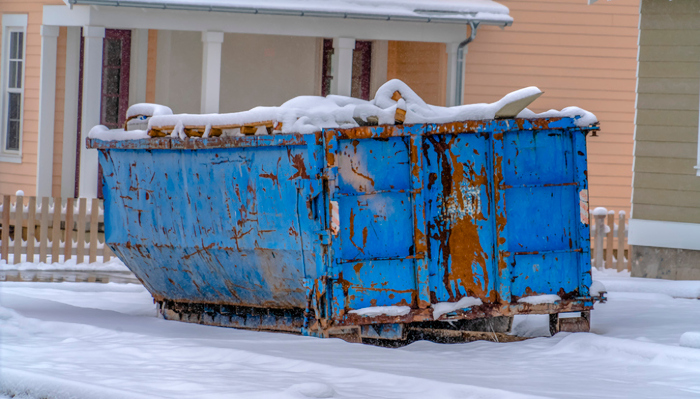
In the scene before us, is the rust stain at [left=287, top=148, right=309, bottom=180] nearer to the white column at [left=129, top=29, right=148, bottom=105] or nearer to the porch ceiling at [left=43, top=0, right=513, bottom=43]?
the porch ceiling at [left=43, top=0, right=513, bottom=43]

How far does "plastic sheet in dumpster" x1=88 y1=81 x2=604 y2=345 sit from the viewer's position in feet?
20.1

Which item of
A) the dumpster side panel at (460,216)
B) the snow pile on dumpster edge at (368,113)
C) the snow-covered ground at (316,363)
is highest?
the snow pile on dumpster edge at (368,113)

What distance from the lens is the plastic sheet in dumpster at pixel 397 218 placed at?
6125 mm

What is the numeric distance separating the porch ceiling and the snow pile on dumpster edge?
629 cm

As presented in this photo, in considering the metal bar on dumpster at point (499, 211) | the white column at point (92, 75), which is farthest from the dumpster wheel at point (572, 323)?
the white column at point (92, 75)

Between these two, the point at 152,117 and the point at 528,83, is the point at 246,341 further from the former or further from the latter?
the point at 528,83

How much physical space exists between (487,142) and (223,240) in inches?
84.2

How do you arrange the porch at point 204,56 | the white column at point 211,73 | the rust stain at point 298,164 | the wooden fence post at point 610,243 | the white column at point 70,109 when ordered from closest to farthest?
1. the rust stain at point 298,164
2. the wooden fence post at point 610,243
3. the porch at point 204,56
4. the white column at point 211,73
5. the white column at point 70,109

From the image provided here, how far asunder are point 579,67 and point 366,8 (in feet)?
12.6

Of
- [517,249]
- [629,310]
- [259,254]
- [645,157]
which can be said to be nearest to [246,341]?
[259,254]

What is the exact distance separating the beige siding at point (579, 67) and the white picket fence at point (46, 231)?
6.15 metres

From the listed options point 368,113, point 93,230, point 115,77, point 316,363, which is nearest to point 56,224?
point 93,230

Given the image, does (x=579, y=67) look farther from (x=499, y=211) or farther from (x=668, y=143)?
(x=499, y=211)

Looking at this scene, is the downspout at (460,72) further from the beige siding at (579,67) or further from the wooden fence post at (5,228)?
the wooden fence post at (5,228)
